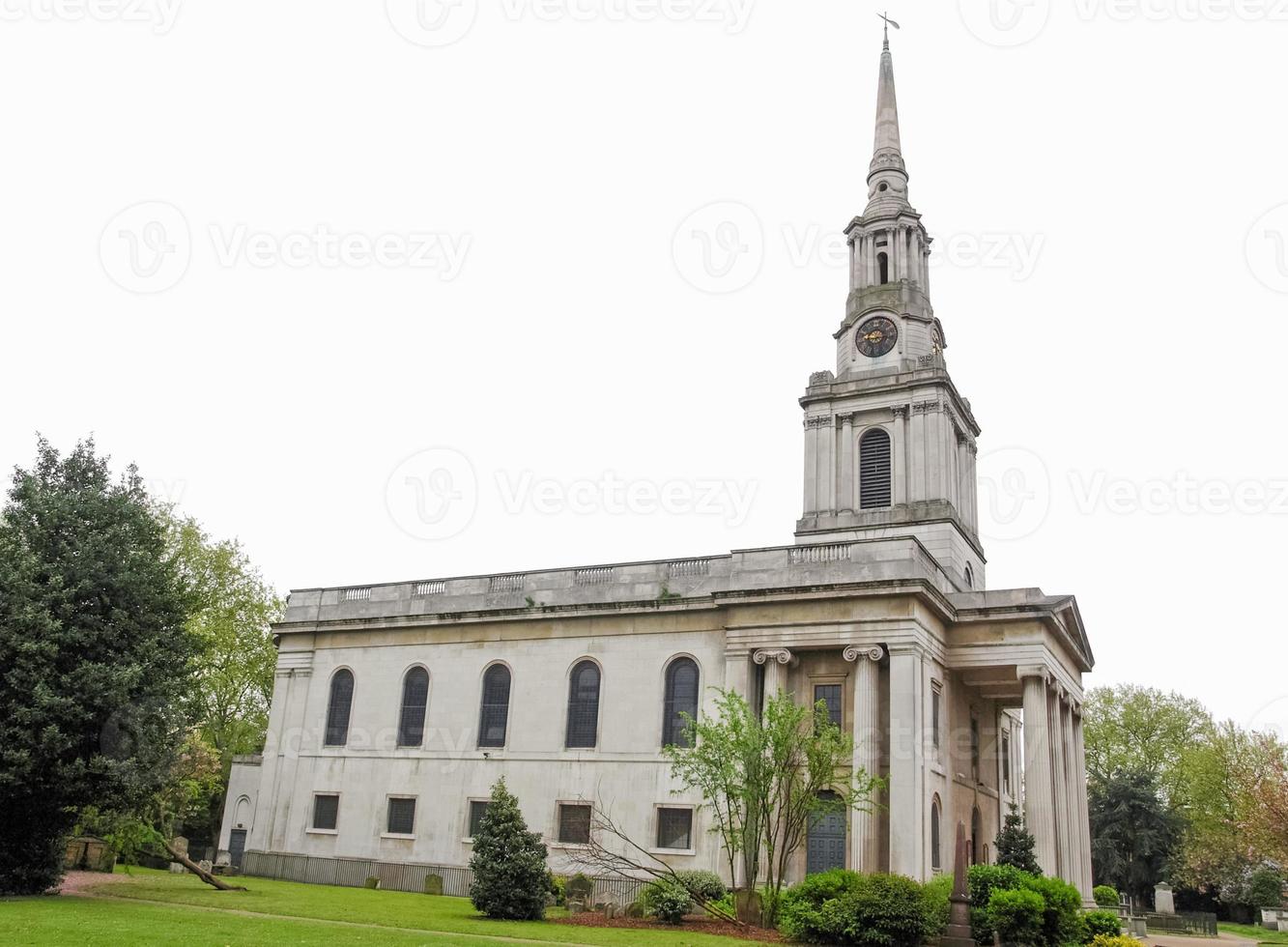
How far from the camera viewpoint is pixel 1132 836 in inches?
2185

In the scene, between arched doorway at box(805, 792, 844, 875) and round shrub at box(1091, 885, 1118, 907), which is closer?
arched doorway at box(805, 792, 844, 875)

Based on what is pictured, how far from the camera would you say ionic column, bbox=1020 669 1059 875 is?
1238 inches

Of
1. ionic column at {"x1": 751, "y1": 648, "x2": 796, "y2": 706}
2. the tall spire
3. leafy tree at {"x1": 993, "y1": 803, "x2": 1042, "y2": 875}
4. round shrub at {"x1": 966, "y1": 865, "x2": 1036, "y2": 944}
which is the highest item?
the tall spire

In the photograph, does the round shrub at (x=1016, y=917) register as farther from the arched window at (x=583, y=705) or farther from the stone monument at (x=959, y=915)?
the arched window at (x=583, y=705)

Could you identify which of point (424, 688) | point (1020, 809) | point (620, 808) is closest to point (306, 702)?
point (424, 688)

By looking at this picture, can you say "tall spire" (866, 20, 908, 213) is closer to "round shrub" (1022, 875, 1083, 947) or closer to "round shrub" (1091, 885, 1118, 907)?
"round shrub" (1091, 885, 1118, 907)

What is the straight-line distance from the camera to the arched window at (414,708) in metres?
38.9

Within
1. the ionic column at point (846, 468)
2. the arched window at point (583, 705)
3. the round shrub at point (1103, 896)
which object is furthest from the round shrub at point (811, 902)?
the ionic column at point (846, 468)

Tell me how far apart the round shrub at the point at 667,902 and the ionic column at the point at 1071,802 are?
1419 centimetres

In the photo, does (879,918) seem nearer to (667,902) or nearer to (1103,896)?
(667,902)

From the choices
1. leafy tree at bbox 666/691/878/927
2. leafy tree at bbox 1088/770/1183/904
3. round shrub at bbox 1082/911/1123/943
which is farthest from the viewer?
leafy tree at bbox 1088/770/1183/904

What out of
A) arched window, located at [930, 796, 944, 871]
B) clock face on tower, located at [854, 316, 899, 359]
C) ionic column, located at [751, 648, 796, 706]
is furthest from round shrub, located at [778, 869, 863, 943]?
clock face on tower, located at [854, 316, 899, 359]

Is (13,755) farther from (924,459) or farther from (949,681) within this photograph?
(924,459)

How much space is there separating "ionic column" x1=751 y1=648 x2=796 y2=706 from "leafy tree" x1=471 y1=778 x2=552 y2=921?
850 centimetres
